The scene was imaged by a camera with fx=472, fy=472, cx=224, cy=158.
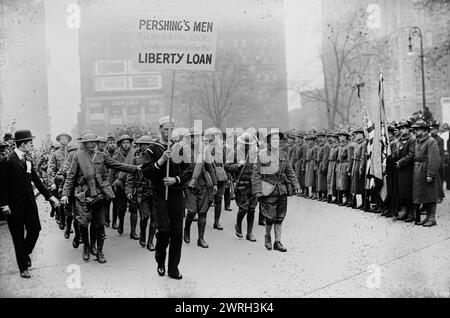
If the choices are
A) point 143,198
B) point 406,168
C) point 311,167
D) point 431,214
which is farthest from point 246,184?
point 311,167

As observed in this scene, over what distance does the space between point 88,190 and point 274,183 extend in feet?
9.88

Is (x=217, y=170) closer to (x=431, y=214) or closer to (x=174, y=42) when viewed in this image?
(x=431, y=214)

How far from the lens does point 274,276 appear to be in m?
6.21

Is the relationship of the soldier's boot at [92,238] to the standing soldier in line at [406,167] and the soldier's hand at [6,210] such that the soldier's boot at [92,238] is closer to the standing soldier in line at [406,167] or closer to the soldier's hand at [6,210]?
the soldier's hand at [6,210]

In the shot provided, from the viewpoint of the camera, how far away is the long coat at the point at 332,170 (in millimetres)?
13719

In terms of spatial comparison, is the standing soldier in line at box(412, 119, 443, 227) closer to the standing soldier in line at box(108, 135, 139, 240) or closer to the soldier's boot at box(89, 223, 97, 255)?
the standing soldier in line at box(108, 135, 139, 240)

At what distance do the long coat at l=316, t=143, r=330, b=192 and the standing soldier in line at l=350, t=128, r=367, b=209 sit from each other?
69.3 inches

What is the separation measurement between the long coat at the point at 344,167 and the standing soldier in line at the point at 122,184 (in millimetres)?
5954

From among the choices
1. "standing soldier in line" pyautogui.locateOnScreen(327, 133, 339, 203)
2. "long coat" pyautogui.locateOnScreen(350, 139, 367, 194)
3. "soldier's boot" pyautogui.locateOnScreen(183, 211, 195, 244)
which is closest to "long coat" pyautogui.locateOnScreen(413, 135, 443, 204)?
"long coat" pyautogui.locateOnScreen(350, 139, 367, 194)

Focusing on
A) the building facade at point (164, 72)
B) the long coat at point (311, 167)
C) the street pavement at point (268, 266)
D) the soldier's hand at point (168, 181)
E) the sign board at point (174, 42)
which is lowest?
the street pavement at point (268, 266)

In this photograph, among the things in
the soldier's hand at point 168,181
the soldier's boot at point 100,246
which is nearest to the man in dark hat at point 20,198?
the soldier's boot at point 100,246

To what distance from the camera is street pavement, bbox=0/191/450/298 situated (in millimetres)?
5605

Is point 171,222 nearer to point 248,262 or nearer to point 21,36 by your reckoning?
point 248,262
